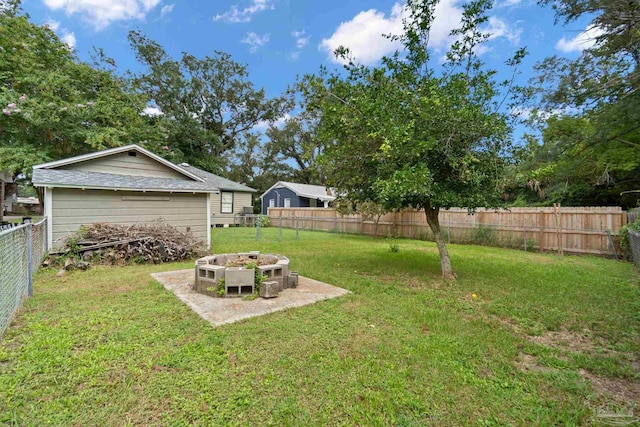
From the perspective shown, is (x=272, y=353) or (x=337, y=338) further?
(x=337, y=338)

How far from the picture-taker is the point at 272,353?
288 centimetres

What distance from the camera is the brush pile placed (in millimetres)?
6781

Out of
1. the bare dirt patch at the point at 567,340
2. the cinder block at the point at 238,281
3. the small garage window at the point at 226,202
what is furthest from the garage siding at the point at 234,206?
the bare dirt patch at the point at 567,340

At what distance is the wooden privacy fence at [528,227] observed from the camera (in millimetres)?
8922

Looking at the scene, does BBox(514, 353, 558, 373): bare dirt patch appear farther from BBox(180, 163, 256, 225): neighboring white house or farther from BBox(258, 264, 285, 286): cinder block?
BBox(180, 163, 256, 225): neighboring white house

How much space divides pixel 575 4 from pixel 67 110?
16278 mm

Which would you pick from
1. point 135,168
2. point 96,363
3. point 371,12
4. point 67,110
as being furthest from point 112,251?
point 371,12

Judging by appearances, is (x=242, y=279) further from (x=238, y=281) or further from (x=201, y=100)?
(x=201, y=100)

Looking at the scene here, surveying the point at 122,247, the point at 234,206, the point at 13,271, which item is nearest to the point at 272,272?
the point at 13,271

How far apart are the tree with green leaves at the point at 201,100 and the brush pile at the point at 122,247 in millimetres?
14233

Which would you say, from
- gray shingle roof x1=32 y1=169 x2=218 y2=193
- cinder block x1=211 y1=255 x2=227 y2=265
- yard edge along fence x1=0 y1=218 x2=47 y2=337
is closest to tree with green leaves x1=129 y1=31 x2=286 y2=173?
gray shingle roof x1=32 y1=169 x2=218 y2=193

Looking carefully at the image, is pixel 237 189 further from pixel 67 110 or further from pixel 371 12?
pixel 371 12

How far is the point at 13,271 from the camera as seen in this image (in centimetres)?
378

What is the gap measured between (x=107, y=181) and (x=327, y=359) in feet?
28.2
